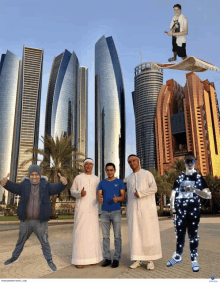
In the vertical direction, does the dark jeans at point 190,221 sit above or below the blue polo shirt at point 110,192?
below

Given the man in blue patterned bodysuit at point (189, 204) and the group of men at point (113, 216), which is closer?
the man in blue patterned bodysuit at point (189, 204)

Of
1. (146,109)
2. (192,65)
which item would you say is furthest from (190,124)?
(192,65)

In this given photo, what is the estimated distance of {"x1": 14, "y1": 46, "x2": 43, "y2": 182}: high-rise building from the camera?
129750 mm

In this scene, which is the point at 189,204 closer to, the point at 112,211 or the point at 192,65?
the point at 112,211

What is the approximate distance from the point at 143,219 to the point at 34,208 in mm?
2112

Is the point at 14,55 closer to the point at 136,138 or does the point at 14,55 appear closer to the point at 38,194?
the point at 136,138

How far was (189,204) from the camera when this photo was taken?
4.36 meters

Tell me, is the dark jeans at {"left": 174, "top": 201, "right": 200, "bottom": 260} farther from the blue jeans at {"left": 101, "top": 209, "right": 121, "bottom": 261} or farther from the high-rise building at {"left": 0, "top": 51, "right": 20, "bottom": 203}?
the high-rise building at {"left": 0, "top": 51, "right": 20, "bottom": 203}

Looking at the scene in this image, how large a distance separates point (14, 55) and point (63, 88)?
36.1 meters

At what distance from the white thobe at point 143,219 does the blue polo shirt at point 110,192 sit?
0.22m

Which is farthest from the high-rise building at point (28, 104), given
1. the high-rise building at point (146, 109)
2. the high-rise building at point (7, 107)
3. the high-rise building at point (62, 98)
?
the high-rise building at point (146, 109)

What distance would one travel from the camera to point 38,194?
4754 millimetres

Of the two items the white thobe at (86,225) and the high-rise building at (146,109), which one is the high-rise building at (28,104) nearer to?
the high-rise building at (146,109)

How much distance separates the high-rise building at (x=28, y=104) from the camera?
12975cm
